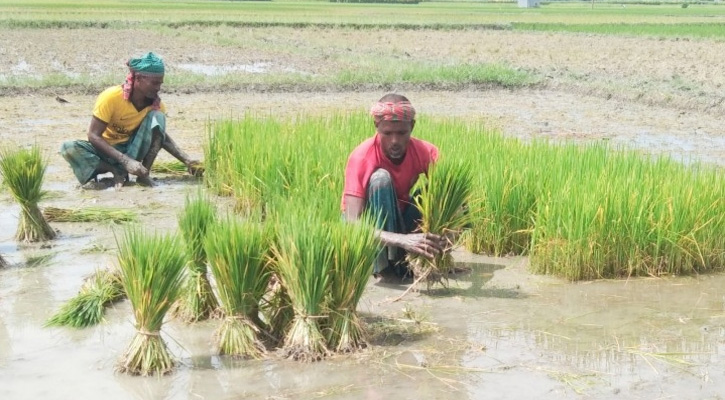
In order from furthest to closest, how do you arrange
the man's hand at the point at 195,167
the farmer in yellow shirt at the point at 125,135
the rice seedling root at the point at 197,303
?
the man's hand at the point at 195,167 < the farmer in yellow shirt at the point at 125,135 < the rice seedling root at the point at 197,303

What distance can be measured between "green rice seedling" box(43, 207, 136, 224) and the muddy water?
1019 millimetres

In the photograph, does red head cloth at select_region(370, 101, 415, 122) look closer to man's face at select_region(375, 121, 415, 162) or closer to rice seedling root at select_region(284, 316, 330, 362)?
man's face at select_region(375, 121, 415, 162)

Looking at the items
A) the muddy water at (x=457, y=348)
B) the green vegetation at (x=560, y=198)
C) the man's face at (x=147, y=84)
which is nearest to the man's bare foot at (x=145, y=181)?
the man's face at (x=147, y=84)

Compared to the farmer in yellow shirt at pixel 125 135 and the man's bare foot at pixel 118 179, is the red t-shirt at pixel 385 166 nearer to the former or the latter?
the farmer in yellow shirt at pixel 125 135

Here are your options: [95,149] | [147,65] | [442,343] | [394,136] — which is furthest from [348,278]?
[95,149]

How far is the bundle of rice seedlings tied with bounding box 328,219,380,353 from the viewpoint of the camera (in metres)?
3.96

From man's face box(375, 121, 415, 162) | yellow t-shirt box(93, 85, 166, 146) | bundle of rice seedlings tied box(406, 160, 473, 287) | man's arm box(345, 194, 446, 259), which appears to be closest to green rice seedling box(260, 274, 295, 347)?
man's arm box(345, 194, 446, 259)

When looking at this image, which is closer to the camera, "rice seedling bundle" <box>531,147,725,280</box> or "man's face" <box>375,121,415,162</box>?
Answer: "man's face" <box>375,121,415,162</box>

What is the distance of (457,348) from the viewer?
416cm

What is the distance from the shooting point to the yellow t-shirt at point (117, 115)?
7.29 m

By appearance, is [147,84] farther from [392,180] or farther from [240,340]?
[240,340]

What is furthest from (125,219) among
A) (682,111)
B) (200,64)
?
(200,64)

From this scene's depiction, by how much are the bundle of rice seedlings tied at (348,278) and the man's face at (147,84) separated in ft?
11.8

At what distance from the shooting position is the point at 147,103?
7.51 metres
